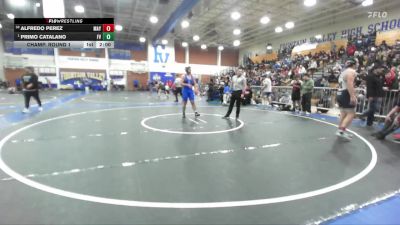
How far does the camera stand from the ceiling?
577 inches

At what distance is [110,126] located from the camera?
6.00 m

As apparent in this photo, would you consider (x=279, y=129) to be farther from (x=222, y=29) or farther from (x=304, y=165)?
(x=222, y=29)

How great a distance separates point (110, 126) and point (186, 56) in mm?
24961

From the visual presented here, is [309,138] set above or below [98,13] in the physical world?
below

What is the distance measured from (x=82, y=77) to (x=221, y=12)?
59.5 ft

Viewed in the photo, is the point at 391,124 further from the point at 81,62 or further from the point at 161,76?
the point at 81,62

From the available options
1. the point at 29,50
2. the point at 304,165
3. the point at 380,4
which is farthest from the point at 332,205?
the point at 29,50

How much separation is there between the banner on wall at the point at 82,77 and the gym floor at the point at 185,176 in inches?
926

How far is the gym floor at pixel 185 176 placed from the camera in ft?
6.98

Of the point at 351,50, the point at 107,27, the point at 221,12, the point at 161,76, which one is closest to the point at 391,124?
the point at 107,27

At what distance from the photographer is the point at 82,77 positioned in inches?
1056

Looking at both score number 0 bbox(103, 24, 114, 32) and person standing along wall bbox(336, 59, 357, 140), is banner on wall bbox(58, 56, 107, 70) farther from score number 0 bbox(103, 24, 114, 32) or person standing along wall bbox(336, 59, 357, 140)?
person standing along wall bbox(336, 59, 357, 140)

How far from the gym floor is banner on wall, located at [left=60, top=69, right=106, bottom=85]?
23508 mm
